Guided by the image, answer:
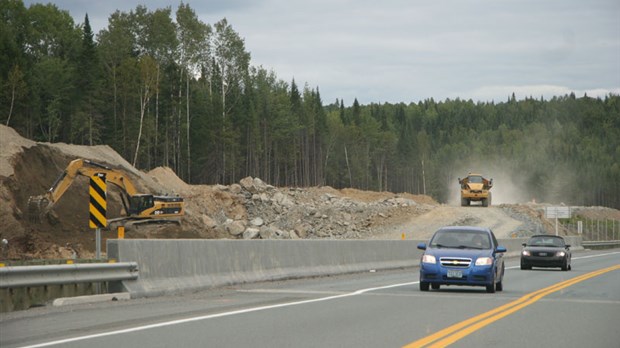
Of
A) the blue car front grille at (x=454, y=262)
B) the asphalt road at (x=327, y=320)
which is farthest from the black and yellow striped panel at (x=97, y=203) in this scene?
the blue car front grille at (x=454, y=262)

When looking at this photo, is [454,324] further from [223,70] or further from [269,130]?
[269,130]

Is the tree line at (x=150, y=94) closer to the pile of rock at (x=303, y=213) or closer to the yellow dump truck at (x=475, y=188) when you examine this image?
the pile of rock at (x=303, y=213)

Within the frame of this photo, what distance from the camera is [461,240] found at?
2184 centimetres

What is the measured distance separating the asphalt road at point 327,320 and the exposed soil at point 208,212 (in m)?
25.1

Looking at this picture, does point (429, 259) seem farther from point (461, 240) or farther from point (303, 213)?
point (303, 213)

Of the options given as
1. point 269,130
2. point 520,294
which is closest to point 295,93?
point 269,130

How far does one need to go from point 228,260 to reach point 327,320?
7997mm

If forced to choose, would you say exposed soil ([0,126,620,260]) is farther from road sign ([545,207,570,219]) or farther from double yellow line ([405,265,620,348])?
double yellow line ([405,265,620,348])

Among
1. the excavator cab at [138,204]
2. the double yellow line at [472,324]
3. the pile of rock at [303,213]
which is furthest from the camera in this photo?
the pile of rock at [303,213]

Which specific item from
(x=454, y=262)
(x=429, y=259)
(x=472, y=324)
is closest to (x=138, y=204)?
(x=429, y=259)

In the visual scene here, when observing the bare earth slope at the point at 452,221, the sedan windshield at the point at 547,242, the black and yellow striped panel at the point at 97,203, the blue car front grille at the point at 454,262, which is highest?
the black and yellow striped panel at the point at 97,203

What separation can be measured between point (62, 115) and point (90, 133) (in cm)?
600

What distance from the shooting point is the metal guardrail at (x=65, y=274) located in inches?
563

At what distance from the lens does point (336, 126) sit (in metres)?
171
